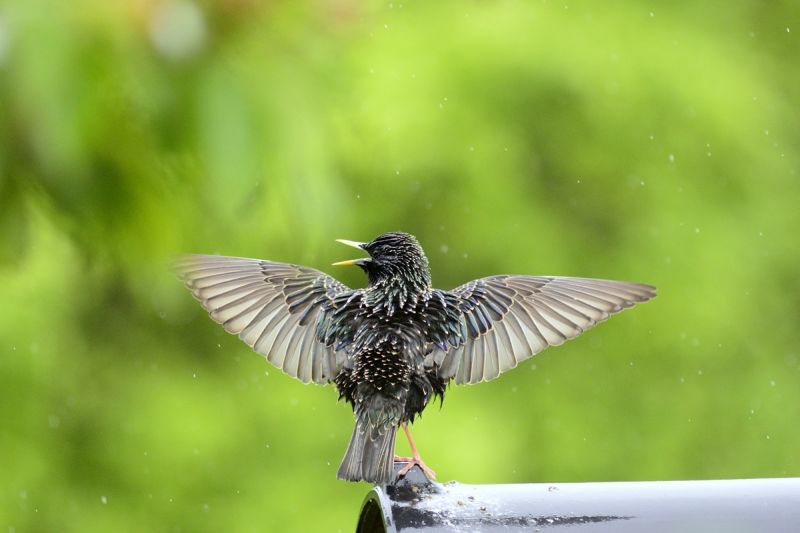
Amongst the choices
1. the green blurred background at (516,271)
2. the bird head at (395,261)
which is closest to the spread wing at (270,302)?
the bird head at (395,261)

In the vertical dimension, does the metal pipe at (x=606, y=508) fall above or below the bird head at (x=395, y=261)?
below

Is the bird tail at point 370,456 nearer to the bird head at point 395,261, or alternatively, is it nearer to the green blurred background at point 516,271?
the bird head at point 395,261

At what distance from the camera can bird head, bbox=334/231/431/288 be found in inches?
107

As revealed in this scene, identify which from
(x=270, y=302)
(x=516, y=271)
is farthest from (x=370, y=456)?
(x=516, y=271)

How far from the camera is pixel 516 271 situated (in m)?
4.86

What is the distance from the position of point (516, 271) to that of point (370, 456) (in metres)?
2.33

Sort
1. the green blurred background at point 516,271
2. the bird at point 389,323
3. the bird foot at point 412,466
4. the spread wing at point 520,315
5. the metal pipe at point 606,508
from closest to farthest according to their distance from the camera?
1. the metal pipe at point 606,508
2. the bird foot at point 412,466
3. the bird at point 389,323
4. the spread wing at point 520,315
5. the green blurred background at point 516,271

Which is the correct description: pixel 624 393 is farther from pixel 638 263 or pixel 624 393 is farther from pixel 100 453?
pixel 100 453

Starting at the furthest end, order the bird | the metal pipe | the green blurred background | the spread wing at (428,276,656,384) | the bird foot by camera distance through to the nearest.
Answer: the green blurred background
the spread wing at (428,276,656,384)
the bird
the bird foot
the metal pipe

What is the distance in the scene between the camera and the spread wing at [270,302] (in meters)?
3.01

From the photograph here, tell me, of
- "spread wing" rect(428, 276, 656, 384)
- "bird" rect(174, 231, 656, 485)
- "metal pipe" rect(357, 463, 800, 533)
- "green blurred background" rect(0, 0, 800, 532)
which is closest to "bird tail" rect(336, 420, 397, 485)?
"bird" rect(174, 231, 656, 485)

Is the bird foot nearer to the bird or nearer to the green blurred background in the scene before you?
the bird

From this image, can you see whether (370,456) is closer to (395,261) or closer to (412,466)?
Result: (412,466)

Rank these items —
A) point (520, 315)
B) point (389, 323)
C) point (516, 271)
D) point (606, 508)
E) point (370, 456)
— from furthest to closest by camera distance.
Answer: point (516, 271) → point (520, 315) → point (389, 323) → point (370, 456) → point (606, 508)
